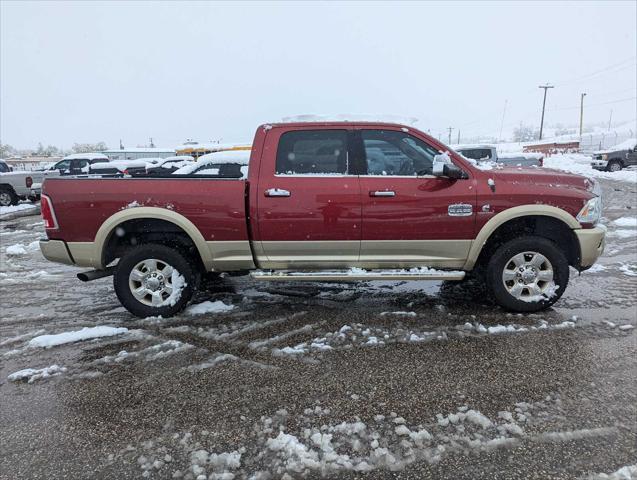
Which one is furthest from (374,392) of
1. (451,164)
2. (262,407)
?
(451,164)

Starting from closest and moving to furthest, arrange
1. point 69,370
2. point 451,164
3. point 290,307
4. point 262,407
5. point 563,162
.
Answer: point 262,407
point 69,370
point 451,164
point 290,307
point 563,162

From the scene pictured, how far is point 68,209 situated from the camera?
4.29m

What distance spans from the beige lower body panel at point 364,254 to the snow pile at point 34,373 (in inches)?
78.3

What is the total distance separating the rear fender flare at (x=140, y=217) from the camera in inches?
170

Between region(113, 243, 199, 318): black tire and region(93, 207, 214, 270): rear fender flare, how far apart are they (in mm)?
243

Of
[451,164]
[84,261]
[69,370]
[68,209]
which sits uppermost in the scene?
[451,164]

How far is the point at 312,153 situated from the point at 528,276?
2.55m

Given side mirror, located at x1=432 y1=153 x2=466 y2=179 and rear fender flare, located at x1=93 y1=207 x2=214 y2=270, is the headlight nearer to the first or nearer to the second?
side mirror, located at x1=432 y1=153 x2=466 y2=179

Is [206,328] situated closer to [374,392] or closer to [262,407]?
[262,407]

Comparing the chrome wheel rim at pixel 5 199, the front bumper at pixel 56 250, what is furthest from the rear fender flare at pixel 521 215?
the chrome wheel rim at pixel 5 199

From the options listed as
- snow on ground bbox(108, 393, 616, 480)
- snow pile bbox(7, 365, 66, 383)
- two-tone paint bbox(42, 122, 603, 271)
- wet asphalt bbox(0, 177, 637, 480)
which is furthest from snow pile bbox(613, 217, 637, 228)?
snow pile bbox(7, 365, 66, 383)

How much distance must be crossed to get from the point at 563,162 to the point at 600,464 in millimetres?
36635

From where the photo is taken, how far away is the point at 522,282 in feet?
14.6

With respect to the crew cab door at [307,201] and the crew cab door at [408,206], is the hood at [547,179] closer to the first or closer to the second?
the crew cab door at [408,206]
